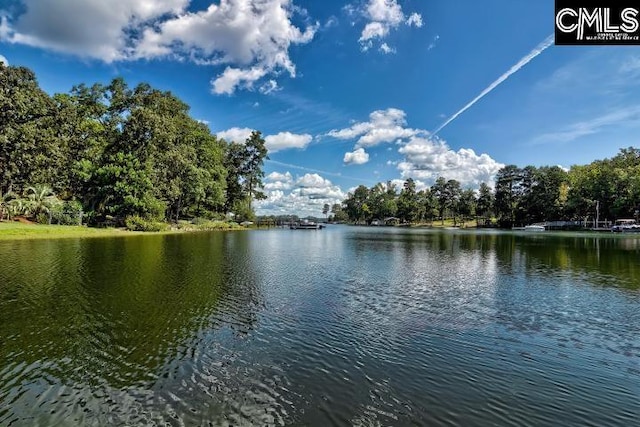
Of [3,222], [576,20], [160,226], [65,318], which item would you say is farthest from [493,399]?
[160,226]

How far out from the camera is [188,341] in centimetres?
1191

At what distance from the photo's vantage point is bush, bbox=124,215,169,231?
5862 centimetres

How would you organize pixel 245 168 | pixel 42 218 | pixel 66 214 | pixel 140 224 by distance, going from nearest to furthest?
pixel 42 218, pixel 66 214, pixel 140 224, pixel 245 168

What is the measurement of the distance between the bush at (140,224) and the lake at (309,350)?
37.7 meters

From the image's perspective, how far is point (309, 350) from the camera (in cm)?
1143

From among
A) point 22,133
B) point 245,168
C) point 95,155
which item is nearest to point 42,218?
point 22,133

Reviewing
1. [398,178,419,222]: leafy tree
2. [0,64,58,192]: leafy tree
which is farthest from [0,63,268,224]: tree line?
[398,178,419,222]: leafy tree

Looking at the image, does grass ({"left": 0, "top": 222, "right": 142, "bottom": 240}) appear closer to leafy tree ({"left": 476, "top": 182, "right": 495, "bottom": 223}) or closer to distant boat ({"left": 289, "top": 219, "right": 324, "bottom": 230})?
distant boat ({"left": 289, "top": 219, "right": 324, "bottom": 230})

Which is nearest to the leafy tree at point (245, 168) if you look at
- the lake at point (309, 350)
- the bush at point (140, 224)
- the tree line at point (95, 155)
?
the tree line at point (95, 155)

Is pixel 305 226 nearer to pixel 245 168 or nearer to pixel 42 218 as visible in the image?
pixel 245 168

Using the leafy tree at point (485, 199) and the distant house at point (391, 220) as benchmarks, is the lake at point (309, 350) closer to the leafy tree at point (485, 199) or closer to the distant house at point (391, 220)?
the leafy tree at point (485, 199)

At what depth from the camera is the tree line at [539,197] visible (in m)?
96.6

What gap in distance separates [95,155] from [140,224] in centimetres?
1778

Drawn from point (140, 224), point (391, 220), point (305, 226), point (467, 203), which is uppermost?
point (467, 203)
